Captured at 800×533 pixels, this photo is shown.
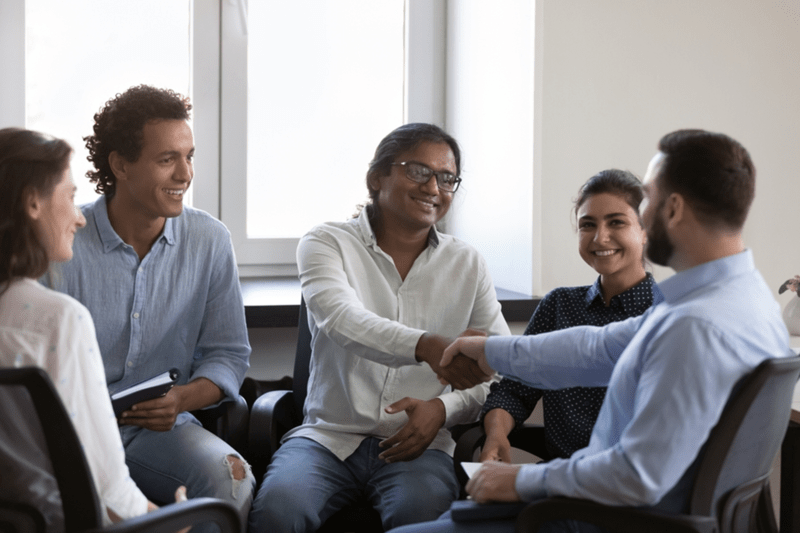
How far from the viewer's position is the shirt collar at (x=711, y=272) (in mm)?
1298

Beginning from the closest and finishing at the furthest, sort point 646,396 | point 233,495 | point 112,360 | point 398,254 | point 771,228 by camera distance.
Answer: point 646,396 → point 233,495 → point 112,360 → point 398,254 → point 771,228

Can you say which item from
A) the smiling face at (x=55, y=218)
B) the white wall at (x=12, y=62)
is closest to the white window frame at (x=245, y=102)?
the white wall at (x=12, y=62)

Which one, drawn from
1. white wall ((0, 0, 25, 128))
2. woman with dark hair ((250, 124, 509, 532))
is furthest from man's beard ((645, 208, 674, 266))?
white wall ((0, 0, 25, 128))

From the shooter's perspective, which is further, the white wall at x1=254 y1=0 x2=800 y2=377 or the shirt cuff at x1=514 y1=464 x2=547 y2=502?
the white wall at x1=254 y1=0 x2=800 y2=377

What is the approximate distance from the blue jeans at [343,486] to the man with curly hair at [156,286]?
0.36ft

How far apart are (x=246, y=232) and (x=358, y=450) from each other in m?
1.29

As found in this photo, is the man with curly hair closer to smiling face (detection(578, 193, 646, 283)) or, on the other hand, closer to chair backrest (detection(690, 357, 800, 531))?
smiling face (detection(578, 193, 646, 283))

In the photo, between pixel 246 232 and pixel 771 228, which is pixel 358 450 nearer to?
pixel 246 232

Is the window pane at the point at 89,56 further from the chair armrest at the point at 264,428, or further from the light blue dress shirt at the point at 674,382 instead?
the light blue dress shirt at the point at 674,382

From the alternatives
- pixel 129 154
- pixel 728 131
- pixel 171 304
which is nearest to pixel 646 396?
pixel 171 304

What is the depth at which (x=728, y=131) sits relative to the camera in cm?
285

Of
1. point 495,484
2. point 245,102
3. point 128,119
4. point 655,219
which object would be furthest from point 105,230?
point 655,219

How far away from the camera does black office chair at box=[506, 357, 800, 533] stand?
1.19 metres

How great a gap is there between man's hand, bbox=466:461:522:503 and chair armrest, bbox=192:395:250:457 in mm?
818
